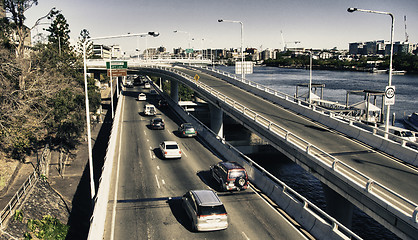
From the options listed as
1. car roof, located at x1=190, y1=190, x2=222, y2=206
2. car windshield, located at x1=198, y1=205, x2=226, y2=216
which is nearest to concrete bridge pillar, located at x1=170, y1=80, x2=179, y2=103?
car roof, located at x1=190, y1=190, x2=222, y2=206

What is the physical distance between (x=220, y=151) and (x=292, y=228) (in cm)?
1609

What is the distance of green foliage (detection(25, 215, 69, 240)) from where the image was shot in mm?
23188

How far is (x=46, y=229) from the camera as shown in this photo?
78.1 feet

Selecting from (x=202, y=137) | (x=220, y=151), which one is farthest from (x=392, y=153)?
(x=202, y=137)

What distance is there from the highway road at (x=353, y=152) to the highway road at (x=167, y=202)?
6166mm

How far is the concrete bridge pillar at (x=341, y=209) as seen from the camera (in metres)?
22.2

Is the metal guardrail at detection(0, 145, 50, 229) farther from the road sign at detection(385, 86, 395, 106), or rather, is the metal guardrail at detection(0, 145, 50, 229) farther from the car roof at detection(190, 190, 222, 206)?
the road sign at detection(385, 86, 395, 106)

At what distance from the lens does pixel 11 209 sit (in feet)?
80.0

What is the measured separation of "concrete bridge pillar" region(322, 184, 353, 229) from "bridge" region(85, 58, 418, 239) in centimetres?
7

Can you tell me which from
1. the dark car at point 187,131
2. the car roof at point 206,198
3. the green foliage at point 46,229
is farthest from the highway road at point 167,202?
the green foliage at point 46,229

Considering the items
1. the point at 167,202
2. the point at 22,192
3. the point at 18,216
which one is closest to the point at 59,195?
the point at 22,192

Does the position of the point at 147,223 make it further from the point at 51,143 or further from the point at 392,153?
the point at 51,143

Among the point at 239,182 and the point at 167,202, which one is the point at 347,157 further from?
the point at 167,202

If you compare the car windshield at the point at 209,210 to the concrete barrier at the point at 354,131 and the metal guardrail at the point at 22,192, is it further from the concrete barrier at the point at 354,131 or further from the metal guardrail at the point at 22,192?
the metal guardrail at the point at 22,192
